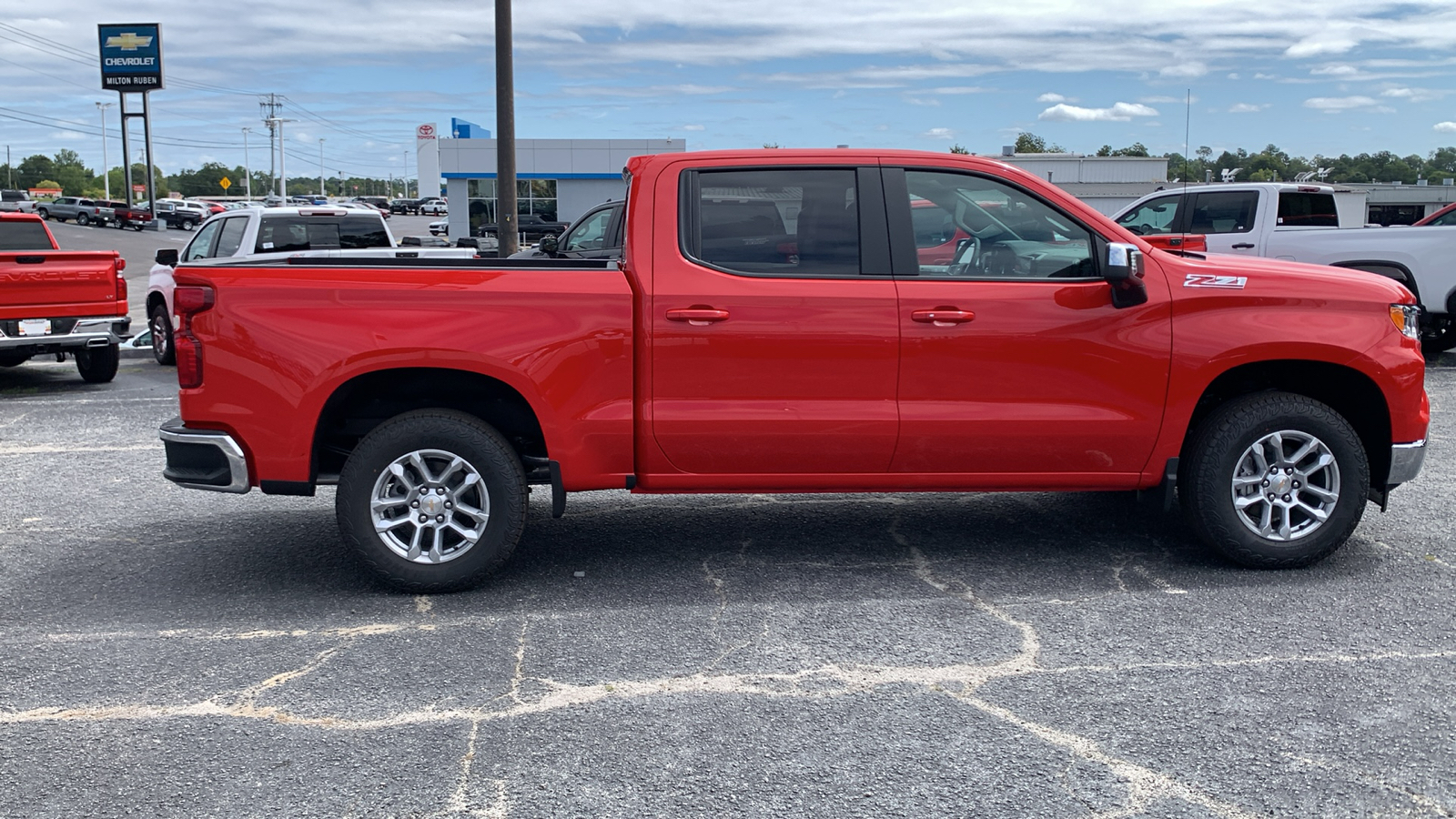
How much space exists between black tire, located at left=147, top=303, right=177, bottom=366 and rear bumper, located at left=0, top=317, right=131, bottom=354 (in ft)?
5.27

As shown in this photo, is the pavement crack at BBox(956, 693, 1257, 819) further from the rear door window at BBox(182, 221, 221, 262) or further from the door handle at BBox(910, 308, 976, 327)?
the rear door window at BBox(182, 221, 221, 262)

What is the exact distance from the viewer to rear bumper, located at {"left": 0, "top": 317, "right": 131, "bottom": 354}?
434 inches

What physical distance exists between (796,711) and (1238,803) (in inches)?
54.0

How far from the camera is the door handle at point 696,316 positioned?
518cm

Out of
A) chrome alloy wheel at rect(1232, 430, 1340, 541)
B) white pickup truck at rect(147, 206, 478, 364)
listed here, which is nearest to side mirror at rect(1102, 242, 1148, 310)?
chrome alloy wheel at rect(1232, 430, 1340, 541)

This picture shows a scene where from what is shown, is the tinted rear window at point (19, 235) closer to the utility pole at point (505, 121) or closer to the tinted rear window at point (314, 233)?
the tinted rear window at point (314, 233)

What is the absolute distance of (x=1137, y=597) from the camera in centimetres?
527

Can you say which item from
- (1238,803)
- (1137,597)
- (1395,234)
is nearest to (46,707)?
(1238,803)

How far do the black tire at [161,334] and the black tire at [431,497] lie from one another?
30.4 feet

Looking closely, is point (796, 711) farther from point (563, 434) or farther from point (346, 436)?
point (346, 436)

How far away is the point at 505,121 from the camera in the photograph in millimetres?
15664

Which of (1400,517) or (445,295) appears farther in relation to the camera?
(1400,517)

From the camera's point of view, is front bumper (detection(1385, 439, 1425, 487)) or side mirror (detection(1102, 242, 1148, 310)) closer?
side mirror (detection(1102, 242, 1148, 310))

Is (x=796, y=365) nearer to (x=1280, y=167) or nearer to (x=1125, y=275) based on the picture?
(x=1125, y=275)
